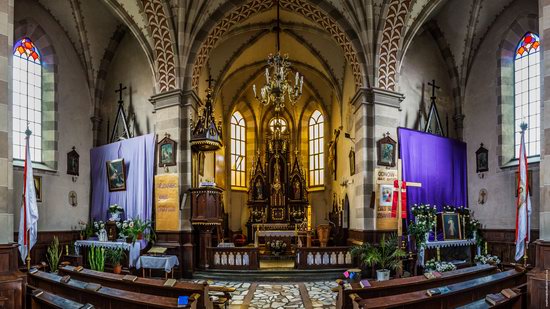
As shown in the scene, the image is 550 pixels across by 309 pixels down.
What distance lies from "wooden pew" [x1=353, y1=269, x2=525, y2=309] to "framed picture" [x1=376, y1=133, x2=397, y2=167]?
6259 millimetres

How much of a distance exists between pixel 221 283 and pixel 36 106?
27.3ft

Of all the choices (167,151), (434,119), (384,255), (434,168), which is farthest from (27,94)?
(434,119)

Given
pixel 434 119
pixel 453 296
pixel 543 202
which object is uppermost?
pixel 434 119

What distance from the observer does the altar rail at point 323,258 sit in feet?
42.4

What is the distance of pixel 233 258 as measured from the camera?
1296cm

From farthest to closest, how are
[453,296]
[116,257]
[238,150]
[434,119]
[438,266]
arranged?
Result: [238,150] → [434,119] → [116,257] → [438,266] → [453,296]

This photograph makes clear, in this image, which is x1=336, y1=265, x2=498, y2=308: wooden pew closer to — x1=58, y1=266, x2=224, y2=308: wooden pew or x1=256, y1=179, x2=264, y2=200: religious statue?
x1=58, y1=266, x2=224, y2=308: wooden pew

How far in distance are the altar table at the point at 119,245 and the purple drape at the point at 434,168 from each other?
8.11 metres

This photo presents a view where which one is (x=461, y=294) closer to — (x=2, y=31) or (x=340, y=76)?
(x=2, y=31)

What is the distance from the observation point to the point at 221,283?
11789 millimetres

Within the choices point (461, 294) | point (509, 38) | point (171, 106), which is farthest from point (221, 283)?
point (509, 38)

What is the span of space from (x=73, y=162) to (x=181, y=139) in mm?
4220

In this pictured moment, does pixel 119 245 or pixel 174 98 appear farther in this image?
pixel 174 98

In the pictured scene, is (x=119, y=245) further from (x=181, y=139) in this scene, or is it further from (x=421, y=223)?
(x=421, y=223)
